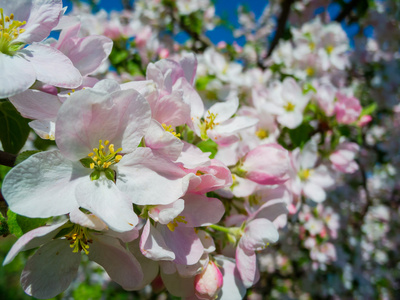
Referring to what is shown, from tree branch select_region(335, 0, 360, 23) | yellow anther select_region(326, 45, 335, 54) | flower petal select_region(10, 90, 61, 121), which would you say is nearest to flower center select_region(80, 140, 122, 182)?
flower petal select_region(10, 90, 61, 121)

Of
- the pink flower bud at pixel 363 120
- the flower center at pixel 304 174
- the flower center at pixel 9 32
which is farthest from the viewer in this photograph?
the pink flower bud at pixel 363 120

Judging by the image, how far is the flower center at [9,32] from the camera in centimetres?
59

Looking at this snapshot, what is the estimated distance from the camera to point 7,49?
1.95ft

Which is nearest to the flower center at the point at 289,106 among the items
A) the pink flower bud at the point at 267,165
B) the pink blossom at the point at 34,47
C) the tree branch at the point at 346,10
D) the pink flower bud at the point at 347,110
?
the pink flower bud at the point at 347,110

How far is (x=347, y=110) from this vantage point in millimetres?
1399

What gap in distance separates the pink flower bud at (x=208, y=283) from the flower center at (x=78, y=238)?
0.77 feet

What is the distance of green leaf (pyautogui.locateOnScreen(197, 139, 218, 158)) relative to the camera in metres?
0.84

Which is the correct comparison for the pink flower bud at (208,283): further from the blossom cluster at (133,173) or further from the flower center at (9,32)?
the flower center at (9,32)

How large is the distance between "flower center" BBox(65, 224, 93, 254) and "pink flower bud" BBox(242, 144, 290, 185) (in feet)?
1.40

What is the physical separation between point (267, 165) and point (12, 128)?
0.60 meters

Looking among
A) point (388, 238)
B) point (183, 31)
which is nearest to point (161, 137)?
point (183, 31)

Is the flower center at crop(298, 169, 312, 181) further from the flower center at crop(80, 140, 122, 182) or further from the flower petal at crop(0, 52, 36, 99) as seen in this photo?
the flower petal at crop(0, 52, 36, 99)

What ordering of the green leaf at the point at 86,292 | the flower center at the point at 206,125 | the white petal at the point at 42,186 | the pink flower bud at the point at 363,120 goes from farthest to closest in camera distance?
the green leaf at the point at 86,292 → the pink flower bud at the point at 363,120 → the flower center at the point at 206,125 → the white petal at the point at 42,186

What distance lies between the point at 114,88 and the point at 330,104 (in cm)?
110
